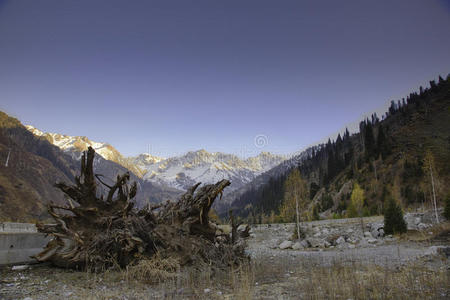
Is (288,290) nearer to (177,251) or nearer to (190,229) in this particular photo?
(177,251)

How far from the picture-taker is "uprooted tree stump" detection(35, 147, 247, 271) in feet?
28.0

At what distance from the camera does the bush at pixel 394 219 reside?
22.6 meters

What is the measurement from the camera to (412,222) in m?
30.9

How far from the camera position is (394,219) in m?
23.1

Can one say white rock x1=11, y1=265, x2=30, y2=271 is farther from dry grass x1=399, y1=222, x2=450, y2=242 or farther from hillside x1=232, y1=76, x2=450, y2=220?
hillside x1=232, y1=76, x2=450, y2=220

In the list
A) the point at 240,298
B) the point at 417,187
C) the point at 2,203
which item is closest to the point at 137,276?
the point at 240,298

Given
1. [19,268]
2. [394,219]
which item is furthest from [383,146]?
[19,268]

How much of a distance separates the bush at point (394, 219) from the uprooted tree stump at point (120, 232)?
58.7 feet

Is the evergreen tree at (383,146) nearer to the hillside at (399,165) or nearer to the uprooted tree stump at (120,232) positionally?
the hillside at (399,165)

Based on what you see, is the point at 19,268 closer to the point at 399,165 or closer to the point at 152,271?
the point at 152,271

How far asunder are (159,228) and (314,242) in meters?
18.6

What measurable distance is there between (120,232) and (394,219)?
74.9 feet

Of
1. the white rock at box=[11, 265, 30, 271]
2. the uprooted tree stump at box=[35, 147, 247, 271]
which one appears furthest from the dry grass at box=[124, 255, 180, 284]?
the white rock at box=[11, 265, 30, 271]

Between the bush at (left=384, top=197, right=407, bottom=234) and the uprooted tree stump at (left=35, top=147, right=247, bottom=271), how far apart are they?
17.9 m
